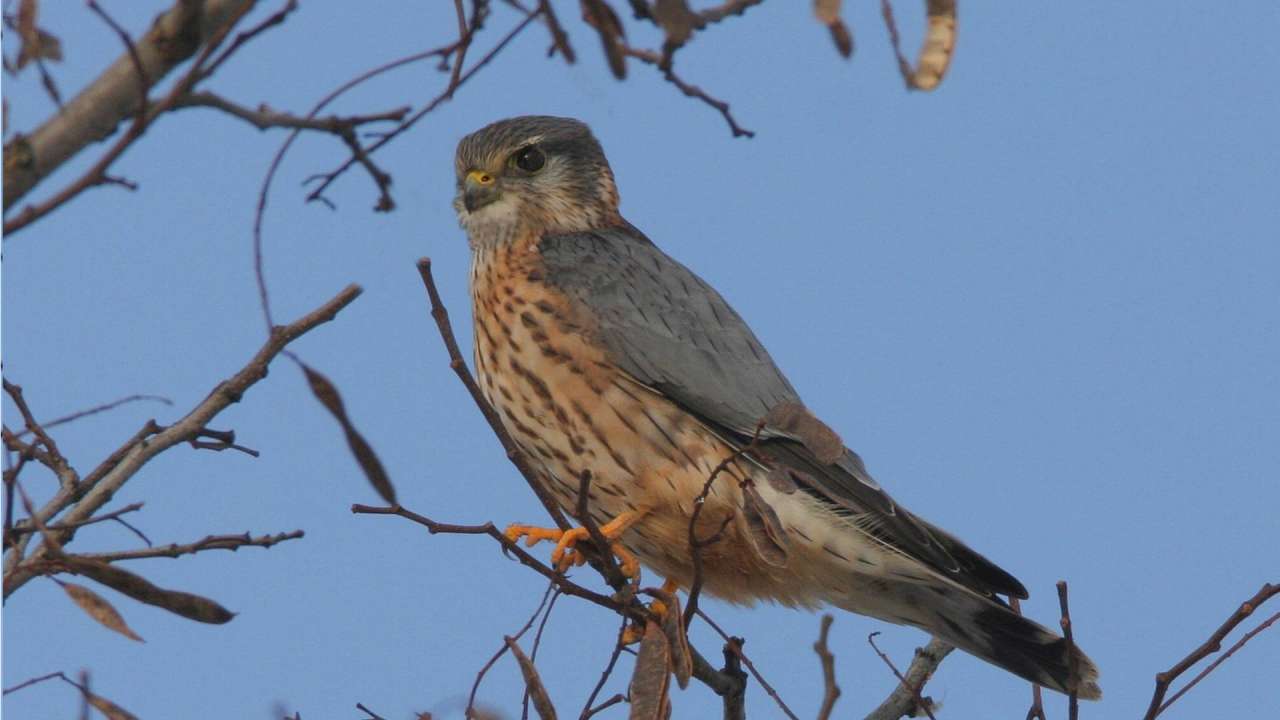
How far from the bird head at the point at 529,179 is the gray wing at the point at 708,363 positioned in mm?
135

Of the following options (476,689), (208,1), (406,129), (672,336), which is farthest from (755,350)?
(208,1)

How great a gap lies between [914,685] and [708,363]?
999mm

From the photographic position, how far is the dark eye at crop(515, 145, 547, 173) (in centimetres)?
478

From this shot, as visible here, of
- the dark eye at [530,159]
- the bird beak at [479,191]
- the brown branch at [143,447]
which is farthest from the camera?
the dark eye at [530,159]

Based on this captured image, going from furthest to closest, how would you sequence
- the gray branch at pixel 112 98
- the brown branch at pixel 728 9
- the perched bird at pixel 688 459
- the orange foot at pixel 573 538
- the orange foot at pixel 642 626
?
the perched bird at pixel 688 459 < the orange foot at pixel 573 538 < the orange foot at pixel 642 626 < the brown branch at pixel 728 9 < the gray branch at pixel 112 98

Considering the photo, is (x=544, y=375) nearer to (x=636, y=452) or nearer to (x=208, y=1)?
(x=636, y=452)

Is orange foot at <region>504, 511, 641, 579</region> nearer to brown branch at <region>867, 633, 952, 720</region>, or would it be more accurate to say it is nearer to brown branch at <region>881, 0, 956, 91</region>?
brown branch at <region>867, 633, 952, 720</region>

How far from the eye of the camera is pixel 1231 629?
9.16 ft

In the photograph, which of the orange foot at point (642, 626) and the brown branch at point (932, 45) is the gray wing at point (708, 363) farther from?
the brown branch at point (932, 45)

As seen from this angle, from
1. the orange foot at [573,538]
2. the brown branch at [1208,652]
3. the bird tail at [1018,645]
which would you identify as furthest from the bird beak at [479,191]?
the brown branch at [1208,652]

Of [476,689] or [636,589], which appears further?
[636,589]

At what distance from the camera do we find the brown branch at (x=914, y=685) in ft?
11.1

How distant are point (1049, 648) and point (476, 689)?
1.68 meters

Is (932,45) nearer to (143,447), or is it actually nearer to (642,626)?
(143,447)
